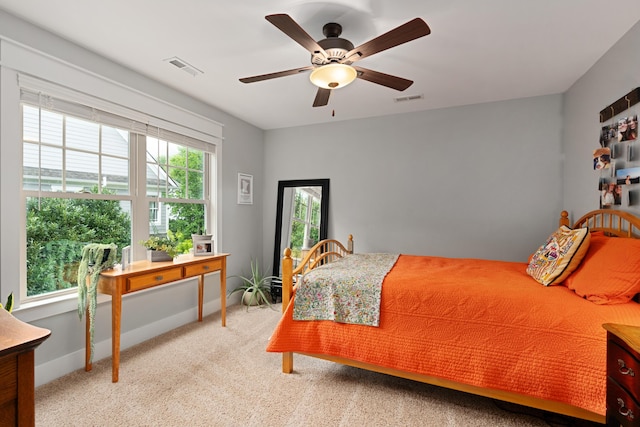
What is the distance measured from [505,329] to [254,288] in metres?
2.93

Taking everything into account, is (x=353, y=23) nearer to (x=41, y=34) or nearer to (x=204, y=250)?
(x=41, y=34)

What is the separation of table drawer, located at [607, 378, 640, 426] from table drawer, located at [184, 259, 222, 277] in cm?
292

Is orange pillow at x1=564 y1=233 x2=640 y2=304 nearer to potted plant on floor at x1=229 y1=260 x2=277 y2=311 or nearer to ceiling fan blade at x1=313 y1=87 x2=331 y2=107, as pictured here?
ceiling fan blade at x1=313 y1=87 x2=331 y2=107

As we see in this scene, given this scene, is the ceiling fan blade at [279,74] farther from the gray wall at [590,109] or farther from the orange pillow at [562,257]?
the gray wall at [590,109]

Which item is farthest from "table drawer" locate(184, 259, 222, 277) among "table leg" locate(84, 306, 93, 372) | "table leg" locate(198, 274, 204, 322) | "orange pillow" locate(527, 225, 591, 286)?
"orange pillow" locate(527, 225, 591, 286)

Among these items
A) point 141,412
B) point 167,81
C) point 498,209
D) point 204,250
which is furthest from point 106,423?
point 498,209

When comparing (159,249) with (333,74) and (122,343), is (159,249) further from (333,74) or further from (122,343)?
(333,74)

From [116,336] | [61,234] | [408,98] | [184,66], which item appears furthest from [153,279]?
[408,98]

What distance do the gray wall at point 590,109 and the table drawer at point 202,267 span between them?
3.41 meters

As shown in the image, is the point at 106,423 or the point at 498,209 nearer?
the point at 106,423

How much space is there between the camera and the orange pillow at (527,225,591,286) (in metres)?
1.97

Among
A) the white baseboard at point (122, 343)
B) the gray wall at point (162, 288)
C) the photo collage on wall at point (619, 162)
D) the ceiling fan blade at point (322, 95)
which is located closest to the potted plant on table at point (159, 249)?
the gray wall at point (162, 288)

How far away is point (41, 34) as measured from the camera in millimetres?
2182

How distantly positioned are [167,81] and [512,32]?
2.88 m
